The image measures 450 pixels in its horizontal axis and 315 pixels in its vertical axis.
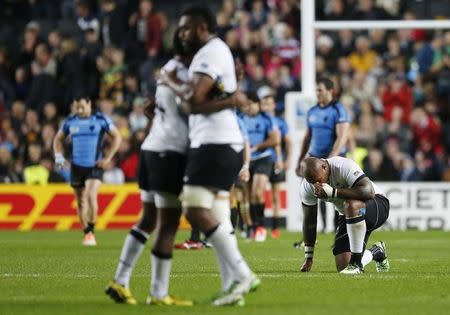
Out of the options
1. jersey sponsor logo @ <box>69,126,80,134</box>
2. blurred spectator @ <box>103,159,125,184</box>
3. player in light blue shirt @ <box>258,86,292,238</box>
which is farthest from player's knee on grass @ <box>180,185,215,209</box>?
blurred spectator @ <box>103,159,125,184</box>

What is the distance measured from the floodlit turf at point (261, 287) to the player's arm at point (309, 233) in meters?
0.15

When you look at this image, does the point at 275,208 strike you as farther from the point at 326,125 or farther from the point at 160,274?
the point at 160,274

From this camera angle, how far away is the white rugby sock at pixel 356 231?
11.8 m

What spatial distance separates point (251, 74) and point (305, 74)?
372 centimetres

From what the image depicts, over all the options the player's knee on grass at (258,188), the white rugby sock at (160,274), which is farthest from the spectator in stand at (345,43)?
the white rugby sock at (160,274)

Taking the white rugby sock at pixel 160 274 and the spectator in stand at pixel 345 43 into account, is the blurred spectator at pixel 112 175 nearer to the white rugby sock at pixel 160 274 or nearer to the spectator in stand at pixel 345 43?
the spectator in stand at pixel 345 43

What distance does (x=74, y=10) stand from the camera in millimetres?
28938

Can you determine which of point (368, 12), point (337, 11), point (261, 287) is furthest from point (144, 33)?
point (261, 287)

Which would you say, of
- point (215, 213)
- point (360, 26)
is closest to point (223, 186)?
point (215, 213)

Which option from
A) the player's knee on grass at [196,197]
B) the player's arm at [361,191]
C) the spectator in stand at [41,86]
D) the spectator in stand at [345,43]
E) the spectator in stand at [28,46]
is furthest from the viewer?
the spectator in stand at [28,46]

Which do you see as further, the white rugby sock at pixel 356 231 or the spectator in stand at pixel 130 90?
the spectator in stand at pixel 130 90

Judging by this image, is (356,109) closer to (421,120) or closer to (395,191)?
(421,120)

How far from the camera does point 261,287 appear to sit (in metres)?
10.5

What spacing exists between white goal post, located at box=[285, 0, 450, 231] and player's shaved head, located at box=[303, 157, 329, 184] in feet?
35.8
